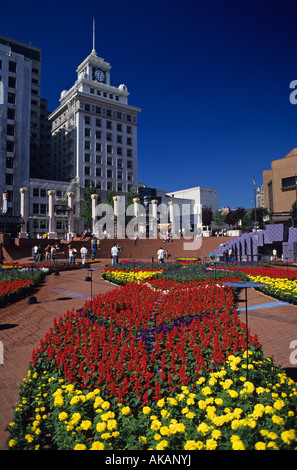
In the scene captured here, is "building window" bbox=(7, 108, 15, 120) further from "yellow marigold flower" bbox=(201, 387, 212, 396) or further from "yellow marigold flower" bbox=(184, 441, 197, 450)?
"yellow marigold flower" bbox=(184, 441, 197, 450)

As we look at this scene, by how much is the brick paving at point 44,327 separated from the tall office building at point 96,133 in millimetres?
53963

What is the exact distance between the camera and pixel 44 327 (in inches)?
307

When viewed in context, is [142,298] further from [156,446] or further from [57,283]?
[57,283]

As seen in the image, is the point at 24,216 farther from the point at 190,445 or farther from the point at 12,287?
the point at 190,445

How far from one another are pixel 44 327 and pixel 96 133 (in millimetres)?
64950

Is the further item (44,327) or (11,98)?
(11,98)

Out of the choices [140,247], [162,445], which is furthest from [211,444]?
[140,247]

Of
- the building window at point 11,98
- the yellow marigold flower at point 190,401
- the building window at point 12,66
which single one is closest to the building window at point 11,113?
the building window at point 11,98

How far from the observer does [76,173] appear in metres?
63.2

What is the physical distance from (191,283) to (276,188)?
5032 cm

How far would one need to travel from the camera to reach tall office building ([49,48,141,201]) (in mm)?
64375

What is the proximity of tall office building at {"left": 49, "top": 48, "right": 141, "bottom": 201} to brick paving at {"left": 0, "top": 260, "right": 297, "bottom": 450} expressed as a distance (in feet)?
177

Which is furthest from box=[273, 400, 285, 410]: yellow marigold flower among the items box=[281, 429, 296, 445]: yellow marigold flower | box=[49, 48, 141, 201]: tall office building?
box=[49, 48, 141, 201]: tall office building
